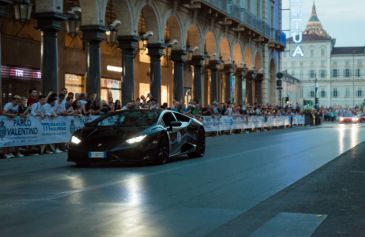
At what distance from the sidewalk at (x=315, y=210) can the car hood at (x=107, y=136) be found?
407 cm

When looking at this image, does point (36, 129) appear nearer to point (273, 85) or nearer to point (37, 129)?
point (37, 129)

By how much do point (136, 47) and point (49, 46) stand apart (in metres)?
7.73

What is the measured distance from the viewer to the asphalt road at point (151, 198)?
277 inches

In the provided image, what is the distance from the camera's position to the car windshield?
48.7 feet

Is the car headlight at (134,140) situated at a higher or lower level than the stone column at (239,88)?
lower

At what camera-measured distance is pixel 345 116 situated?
82875 mm

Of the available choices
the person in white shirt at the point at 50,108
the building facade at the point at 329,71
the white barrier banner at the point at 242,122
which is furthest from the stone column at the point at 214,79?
the building facade at the point at 329,71

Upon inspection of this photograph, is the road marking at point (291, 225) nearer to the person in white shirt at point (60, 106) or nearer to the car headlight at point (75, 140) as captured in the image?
the car headlight at point (75, 140)

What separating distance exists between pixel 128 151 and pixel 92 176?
1705 mm

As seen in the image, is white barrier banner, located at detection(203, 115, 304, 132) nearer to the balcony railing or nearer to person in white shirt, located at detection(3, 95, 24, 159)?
the balcony railing

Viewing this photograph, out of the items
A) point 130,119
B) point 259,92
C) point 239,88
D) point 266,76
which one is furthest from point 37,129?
point 266,76

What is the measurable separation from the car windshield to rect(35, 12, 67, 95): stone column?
7.83 m

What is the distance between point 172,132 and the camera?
15414mm

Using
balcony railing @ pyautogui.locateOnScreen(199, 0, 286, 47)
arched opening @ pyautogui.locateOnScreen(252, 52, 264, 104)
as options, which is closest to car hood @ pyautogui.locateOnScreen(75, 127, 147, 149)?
balcony railing @ pyautogui.locateOnScreen(199, 0, 286, 47)
